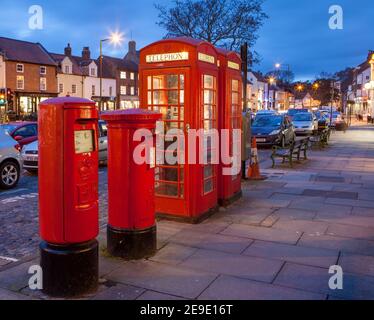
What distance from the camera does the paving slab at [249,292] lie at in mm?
4176

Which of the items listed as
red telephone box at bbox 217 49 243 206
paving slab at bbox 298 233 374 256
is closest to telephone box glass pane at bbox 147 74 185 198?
red telephone box at bbox 217 49 243 206

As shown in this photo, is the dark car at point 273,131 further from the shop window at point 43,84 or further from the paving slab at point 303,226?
the shop window at point 43,84

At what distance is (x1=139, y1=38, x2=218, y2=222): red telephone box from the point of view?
6.46 metres

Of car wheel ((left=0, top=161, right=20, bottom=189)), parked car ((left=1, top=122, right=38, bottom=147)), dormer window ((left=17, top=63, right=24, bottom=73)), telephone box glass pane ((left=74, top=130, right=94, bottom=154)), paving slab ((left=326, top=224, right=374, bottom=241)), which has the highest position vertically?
dormer window ((left=17, top=63, right=24, bottom=73))

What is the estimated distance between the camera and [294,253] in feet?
18.0

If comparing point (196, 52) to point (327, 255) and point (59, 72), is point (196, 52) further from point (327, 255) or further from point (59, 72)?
point (59, 72)

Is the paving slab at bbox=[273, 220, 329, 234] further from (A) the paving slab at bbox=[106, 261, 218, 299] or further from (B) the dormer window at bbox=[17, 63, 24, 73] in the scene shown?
(B) the dormer window at bbox=[17, 63, 24, 73]

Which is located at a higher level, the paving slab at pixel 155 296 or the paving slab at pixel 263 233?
the paving slab at pixel 263 233

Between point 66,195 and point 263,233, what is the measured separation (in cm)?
326

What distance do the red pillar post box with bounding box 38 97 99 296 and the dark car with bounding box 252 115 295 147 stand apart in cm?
1670

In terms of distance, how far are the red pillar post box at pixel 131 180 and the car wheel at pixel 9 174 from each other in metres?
6.09

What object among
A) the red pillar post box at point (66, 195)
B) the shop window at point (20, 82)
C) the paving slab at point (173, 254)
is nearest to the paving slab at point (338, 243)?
the paving slab at point (173, 254)

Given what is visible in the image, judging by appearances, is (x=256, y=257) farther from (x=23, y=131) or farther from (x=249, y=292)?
(x=23, y=131)

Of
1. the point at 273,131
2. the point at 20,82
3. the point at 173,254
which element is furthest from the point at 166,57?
the point at 20,82
